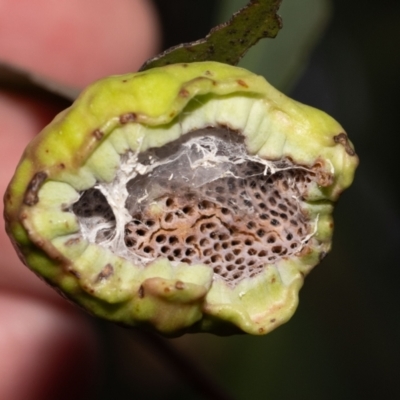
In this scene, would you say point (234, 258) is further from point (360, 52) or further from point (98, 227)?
point (360, 52)

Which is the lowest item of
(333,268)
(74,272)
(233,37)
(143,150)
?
(333,268)

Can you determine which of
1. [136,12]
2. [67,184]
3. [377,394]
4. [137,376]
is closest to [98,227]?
[67,184]

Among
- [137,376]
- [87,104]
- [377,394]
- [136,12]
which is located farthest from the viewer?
[137,376]

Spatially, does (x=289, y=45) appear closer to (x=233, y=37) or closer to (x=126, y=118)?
(x=233, y=37)

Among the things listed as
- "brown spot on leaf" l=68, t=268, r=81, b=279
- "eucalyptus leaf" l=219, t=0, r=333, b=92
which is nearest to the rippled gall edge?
"brown spot on leaf" l=68, t=268, r=81, b=279

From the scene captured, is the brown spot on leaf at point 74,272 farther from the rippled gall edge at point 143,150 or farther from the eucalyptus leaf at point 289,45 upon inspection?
the eucalyptus leaf at point 289,45

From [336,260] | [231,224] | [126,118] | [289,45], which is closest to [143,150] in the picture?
[126,118]
